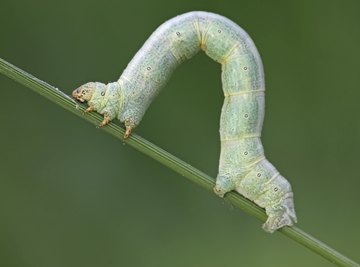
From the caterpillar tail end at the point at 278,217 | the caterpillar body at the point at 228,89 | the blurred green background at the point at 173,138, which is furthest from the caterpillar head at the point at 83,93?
the blurred green background at the point at 173,138

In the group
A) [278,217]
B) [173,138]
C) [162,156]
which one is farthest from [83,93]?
[173,138]

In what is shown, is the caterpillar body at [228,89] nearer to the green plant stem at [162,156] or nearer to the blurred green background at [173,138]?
the green plant stem at [162,156]

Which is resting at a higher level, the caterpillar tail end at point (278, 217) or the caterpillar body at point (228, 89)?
the caterpillar body at point (228, 89)

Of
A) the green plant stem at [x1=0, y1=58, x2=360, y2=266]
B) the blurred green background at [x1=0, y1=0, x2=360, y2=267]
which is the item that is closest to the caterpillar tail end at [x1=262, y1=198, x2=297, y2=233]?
the green plant stem at [x1=0, y1=58, x2=360, y2=266]

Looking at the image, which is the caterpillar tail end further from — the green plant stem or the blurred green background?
the blurred green background

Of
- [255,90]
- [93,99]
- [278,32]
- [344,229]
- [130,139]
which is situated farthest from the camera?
[278,32]

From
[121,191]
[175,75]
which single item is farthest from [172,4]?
[121,191]

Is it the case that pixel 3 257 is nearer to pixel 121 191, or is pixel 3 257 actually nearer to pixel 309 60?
pixel 121 191
